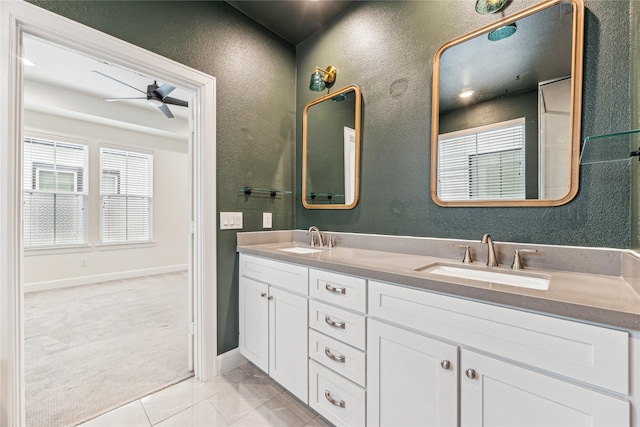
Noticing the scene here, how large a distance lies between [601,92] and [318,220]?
5.74 feet

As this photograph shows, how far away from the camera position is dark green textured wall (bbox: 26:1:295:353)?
67.2 inches

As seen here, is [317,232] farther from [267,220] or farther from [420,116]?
[420,116]

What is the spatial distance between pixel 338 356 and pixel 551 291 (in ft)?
3.07

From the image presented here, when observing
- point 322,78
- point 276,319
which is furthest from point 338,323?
point 322,78

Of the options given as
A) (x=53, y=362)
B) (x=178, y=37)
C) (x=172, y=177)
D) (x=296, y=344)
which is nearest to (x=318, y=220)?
(x=296, y=344)

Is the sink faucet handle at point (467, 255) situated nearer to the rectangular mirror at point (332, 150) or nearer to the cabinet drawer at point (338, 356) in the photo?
the cabinet drawer at point (338, 356)

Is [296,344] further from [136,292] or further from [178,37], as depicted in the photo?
[136,292]

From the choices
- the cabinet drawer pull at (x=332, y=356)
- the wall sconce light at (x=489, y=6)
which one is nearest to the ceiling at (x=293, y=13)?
the wall sconce light at (x=489, y=6)

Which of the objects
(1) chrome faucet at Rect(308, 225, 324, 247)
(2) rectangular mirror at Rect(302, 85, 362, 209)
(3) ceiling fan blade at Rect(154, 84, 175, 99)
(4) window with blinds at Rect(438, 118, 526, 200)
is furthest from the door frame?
(4) window with blinds at Rect(438, 118, 526, 200)

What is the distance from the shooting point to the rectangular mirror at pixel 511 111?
1.23 metres

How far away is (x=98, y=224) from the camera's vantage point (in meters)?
4.56

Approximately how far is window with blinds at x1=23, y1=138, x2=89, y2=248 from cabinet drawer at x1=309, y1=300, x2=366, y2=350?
4775 millimetres

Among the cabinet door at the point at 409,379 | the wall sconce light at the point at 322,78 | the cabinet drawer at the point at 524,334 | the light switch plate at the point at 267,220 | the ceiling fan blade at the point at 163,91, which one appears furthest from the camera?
the ceiling fan blade at the point at 163,91

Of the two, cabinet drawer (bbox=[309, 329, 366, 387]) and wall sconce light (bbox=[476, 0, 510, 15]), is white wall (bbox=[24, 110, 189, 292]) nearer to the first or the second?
cabinet drawer (bbox=[309, 329, 366, 387])
